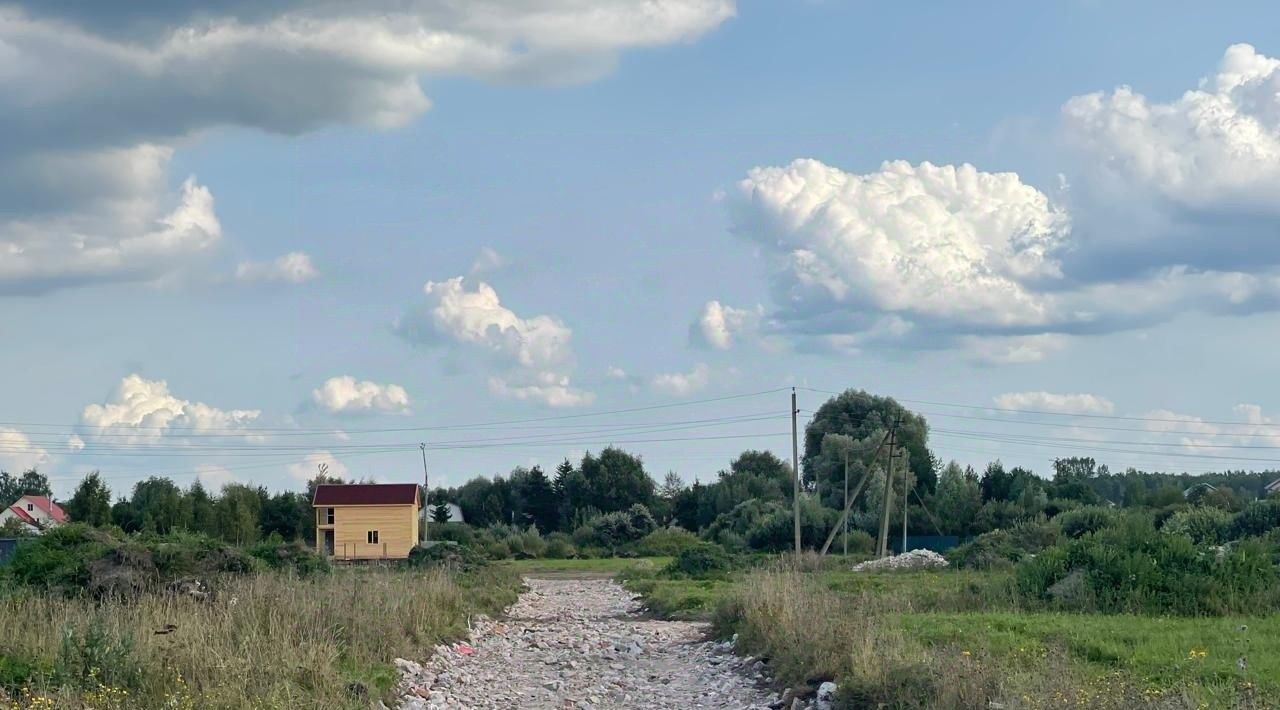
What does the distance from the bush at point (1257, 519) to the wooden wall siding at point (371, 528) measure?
3901 centimetres

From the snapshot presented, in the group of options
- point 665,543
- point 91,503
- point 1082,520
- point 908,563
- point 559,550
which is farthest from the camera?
point 559,550

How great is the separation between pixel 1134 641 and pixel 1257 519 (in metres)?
23.9

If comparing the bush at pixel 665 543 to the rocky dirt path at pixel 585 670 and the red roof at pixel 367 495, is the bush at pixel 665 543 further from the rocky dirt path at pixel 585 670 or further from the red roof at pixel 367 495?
the rocky dirt path at pixel 585 670

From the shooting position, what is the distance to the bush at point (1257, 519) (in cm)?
3556

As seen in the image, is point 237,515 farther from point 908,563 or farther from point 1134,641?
point 1134,641

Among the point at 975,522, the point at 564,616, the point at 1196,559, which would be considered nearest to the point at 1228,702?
the point at 1196,559

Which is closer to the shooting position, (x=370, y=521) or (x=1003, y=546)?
(x=1003, y=546)

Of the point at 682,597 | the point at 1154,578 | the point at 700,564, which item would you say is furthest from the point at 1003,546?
the point at 1154,578

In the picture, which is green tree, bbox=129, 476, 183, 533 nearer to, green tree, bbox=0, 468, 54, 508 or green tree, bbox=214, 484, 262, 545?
green tree, bbox=214, 484, 262, 545

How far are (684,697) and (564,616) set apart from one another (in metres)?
13.6

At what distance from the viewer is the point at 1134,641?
15.6m

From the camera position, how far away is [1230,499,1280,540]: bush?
3556cm

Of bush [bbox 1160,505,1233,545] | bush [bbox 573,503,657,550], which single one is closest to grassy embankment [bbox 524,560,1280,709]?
bush [bbox 1160,505,1233,545]

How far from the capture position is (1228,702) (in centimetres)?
1031
